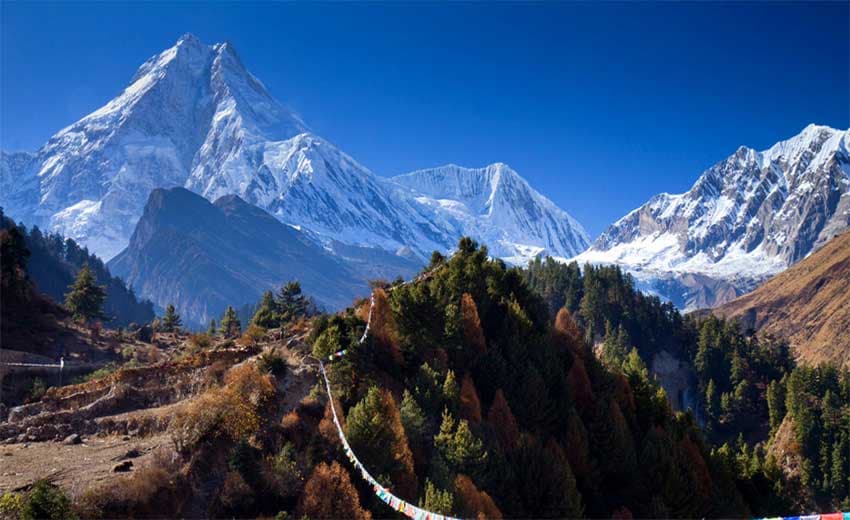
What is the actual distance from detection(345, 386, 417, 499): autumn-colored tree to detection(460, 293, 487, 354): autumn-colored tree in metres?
12.8

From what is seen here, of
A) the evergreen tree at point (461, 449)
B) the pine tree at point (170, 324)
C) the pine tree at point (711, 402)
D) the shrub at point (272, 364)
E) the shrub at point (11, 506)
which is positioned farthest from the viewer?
the pine tree at point (711, 402)

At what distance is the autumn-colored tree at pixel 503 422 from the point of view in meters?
35.9

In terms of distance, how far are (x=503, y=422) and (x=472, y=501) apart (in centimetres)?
859

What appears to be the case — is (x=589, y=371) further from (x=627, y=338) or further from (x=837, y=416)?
(x=627, y=338)

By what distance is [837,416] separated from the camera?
86.6 m

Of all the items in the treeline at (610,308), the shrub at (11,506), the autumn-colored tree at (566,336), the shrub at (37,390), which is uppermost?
the treeline at (610,308)

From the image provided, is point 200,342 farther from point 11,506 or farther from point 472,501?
point 11,506

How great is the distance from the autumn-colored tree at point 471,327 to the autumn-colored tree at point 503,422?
5133 millimetres

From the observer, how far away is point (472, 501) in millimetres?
28594

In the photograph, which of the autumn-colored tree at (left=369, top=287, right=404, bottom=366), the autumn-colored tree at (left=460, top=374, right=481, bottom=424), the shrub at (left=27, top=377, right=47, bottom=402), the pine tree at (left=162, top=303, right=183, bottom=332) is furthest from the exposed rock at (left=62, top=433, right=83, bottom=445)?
the pine tree at (left=162, top=303, right=183, bottom=332)

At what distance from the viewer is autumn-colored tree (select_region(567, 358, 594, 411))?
145 feet

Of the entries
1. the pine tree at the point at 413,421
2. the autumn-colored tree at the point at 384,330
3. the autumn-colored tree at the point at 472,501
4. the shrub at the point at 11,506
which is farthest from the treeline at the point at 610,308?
the shrub at the point at 11,506

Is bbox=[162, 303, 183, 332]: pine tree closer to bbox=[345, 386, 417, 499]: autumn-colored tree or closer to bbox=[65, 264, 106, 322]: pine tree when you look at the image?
bbox=[65, 264, 106, 322]: pine tree

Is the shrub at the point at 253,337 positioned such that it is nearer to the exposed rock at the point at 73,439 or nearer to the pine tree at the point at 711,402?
the exposed rock at the point at 73,439
